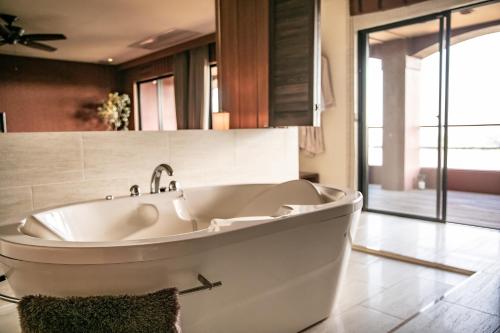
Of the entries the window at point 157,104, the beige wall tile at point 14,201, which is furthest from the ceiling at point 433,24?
the beige wall tile at point 14,201

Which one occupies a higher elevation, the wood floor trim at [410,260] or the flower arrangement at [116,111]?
the flower arrangement at [116,111]

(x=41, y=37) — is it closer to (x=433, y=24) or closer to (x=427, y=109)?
(x=433, y=24)

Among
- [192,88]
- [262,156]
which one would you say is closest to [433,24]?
[262,156]

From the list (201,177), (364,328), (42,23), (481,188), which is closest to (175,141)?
(201,177)

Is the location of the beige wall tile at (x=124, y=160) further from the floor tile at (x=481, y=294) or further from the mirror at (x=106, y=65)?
the floor tile at (x=481, y=294)

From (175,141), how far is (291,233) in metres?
1.27

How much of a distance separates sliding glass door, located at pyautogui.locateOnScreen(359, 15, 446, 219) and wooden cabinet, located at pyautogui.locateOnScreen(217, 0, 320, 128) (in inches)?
68.6

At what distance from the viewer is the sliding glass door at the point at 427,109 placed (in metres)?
3.94

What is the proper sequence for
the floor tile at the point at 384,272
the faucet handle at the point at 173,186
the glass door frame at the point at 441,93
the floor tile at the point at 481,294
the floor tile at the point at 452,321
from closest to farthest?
the floor tile at the point at 452,321 < the floor tile at the point at 481,294 < the faucet handle at the point at 173,186 < the floor tile at the point at 384,272 < the glass door frame at the point at 441,93

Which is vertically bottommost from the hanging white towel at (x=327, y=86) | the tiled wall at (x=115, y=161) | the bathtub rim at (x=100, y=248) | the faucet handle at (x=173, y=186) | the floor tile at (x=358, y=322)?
the floor tile at (x=358, y=322)

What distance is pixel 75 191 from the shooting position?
2.20 meters

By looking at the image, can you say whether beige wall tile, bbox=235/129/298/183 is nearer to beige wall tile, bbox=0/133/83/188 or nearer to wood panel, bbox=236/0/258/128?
wood panel, bbox=236/0/258/128

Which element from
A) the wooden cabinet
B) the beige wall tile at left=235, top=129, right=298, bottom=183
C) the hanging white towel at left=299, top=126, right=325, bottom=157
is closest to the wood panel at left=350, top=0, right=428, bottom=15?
the hanging white towel at left=299, top=126, right=325, bottom=157

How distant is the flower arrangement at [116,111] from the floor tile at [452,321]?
194 cm
